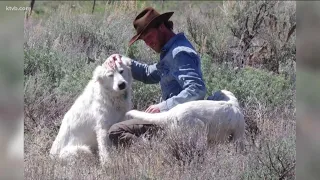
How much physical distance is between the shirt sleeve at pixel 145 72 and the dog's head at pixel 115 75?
0.15 metres

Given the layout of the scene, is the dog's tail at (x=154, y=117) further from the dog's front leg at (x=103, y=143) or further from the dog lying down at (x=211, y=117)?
the dog's front leg at (x=103, y=143)

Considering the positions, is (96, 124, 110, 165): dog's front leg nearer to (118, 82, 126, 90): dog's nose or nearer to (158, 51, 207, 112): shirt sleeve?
(118, 82, 126, 90): dog's nose

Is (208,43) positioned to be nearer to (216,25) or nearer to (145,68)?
(216,25)

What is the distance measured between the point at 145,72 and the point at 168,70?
0.36 metres

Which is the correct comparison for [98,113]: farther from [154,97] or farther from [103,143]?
[154,97]

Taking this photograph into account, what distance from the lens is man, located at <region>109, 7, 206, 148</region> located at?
4.45m

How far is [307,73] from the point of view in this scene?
245cm

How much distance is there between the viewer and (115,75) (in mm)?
4609

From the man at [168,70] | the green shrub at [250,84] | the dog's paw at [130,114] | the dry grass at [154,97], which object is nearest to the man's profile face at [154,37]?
the man at [168,70]

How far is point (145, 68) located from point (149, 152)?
0.80 m

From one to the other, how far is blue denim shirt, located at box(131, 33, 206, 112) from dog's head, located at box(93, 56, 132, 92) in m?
0.24

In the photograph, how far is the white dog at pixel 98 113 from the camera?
4.66m

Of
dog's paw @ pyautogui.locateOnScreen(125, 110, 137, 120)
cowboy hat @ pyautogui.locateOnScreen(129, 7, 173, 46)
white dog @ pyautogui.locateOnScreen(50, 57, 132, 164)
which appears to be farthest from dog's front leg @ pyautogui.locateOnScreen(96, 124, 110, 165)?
cowboy hat @ pyautogui.locateOnScreen(129, 7, 173, 46)

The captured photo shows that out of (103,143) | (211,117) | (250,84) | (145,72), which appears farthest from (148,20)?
(250,84)
